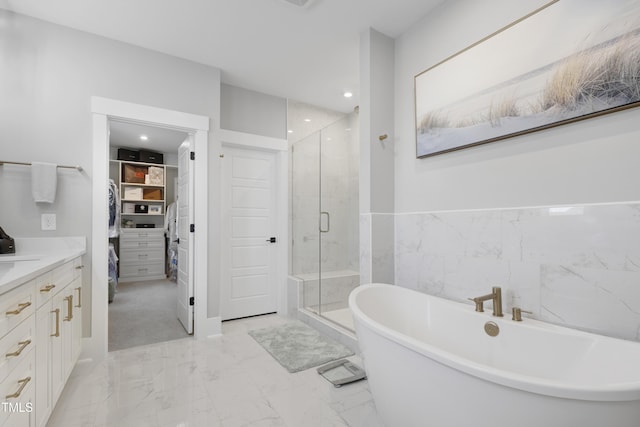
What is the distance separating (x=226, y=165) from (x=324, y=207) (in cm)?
126

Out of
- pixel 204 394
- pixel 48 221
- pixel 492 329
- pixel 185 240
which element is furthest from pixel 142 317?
pixel 492 329

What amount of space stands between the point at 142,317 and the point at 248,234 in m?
1.57

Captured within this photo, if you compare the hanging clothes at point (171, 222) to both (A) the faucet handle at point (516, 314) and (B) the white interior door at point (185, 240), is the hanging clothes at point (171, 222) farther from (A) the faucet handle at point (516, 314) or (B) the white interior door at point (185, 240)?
(A) the faucet handle at point (516, 314)

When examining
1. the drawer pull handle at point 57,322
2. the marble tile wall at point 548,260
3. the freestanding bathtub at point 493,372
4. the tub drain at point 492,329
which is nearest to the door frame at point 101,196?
the drawer pull handle at point 57,322

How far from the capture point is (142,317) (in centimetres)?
359

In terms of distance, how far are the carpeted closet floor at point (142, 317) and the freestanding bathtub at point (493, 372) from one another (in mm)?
2253

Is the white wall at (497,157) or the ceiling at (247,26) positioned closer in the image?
the white wall at (497,157)

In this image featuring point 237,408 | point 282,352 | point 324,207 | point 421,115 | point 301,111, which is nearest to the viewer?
point 237,408

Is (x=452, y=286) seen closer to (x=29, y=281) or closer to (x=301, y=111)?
(x=29, y=281)

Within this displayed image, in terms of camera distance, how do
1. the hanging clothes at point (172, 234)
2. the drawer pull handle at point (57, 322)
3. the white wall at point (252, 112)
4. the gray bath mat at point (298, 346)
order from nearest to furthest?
the drawer pull handle at point (57, 322) < the gray bath mat at point (298, 346) < the white wall at point (252, 112) < the hanging clothes at point (172, 234)

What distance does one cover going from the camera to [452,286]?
7.13 ft

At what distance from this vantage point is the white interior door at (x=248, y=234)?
3545mm

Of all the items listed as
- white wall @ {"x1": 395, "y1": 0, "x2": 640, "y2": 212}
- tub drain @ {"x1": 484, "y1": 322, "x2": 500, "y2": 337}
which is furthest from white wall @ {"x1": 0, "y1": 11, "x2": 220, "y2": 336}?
tub drain @ {"x1": 484, "y1": 322, "x2": 500, "y2": 337}

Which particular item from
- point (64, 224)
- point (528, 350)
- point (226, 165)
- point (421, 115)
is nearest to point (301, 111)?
point (226, 165)
